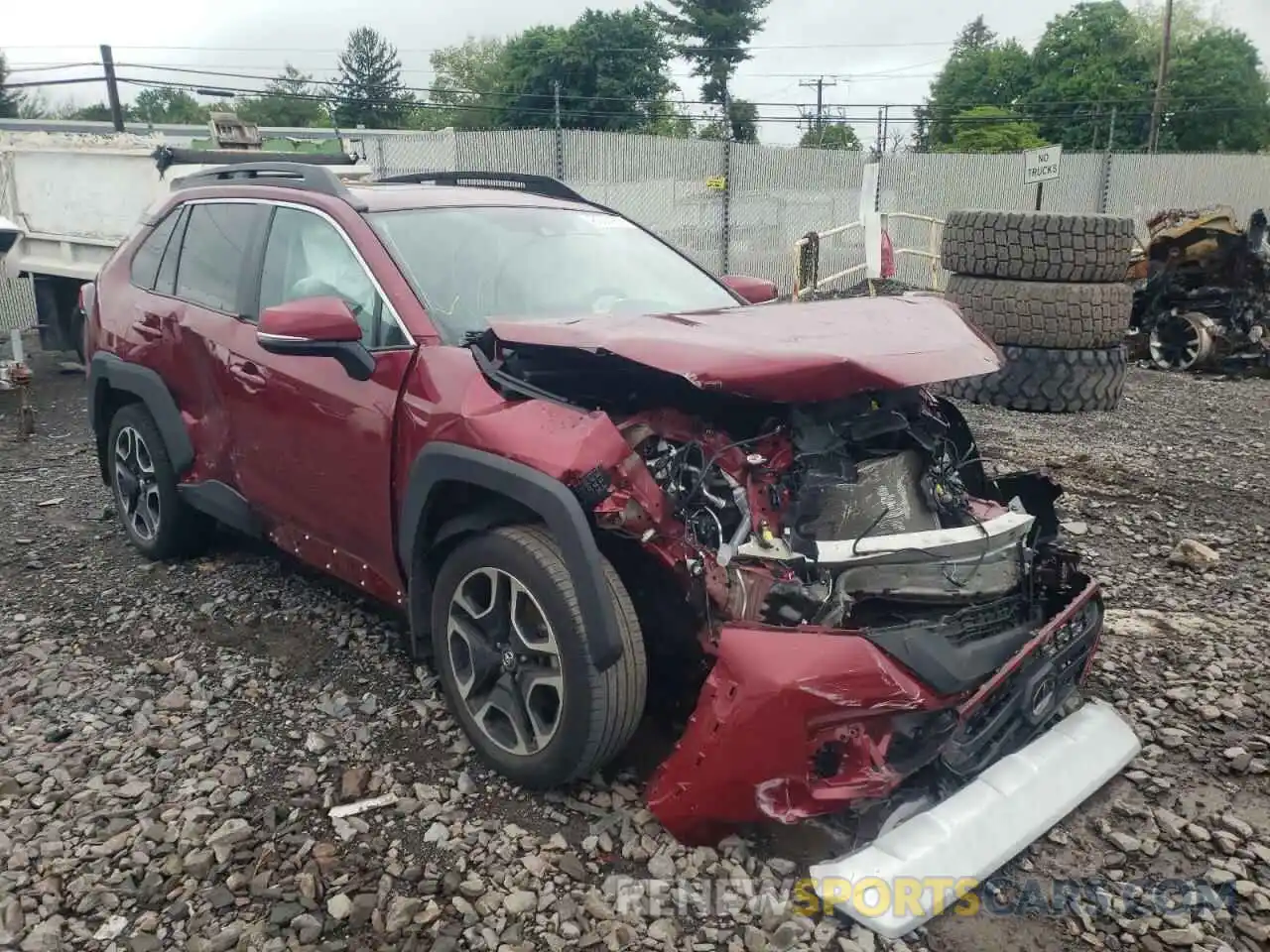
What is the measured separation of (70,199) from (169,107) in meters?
74.6

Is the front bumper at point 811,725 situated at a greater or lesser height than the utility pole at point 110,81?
lesser

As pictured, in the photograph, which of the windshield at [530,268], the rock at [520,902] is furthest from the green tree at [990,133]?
the rock at [520,902]

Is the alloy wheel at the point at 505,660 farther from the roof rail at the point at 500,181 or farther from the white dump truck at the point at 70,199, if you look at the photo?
the white dump truck at the point at 70,199

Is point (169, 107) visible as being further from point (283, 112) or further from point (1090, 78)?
point (1090, 78)

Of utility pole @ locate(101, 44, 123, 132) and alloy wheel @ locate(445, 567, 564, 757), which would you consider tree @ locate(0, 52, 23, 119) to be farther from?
alloy wheel @ locate(445, 567, 564, 757)

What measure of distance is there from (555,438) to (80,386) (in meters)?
8.40

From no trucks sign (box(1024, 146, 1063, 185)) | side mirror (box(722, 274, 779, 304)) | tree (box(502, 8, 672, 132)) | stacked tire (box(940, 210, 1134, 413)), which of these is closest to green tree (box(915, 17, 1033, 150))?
tree (box(502, 8, 672, 132))

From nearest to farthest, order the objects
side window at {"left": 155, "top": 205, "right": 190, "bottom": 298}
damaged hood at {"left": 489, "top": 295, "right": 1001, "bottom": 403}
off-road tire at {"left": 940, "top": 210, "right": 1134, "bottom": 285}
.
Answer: damaged hood at {"left": 489, "top": 295, "right": 1001, "bottom": 403} → side window at {"left": 155, "top": 205, "right": 190, "bottom": 298} → off-road tire at {"left": 940, "top": 210, "right": 1134, "bottom": 285}

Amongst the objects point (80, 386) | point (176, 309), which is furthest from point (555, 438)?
point (80, 386)

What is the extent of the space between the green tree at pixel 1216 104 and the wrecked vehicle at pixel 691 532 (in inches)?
1853

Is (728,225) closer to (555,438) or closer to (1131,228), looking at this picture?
(1131,228)

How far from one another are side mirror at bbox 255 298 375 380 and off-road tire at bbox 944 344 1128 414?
20.2 ft

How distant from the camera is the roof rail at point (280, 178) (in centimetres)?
388

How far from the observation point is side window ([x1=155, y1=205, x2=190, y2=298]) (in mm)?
4582
